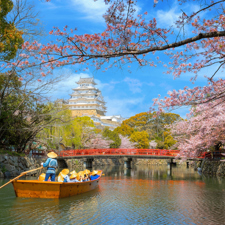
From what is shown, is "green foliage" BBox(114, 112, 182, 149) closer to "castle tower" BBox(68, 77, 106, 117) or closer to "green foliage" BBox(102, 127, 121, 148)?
"green foliage" BBox(102, 127, 121, 148)

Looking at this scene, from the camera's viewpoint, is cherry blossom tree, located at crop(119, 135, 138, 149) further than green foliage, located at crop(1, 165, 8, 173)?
Yes

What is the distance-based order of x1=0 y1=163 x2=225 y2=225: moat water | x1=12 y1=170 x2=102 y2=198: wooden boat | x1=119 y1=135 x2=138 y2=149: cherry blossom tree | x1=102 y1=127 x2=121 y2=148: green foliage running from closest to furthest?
x1=0 y1=163 x2=225 y2=225: moat water < x1=12 y1=170 x2=102 y2=198: wooden boat < x1=102 y1=127 x2=121 y2=148: green foliage < x1=119 y1=135 x2=138 y2=149: cherry blossom tree

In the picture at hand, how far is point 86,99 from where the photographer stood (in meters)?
59.3

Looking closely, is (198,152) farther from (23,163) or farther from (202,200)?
(23,163)

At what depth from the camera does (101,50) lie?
18.4 ft

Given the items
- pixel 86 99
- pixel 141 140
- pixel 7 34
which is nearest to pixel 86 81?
pixel 86 99

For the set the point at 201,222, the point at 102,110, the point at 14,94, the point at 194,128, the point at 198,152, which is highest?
the point at 102,110

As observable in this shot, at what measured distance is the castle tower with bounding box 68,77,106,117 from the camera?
2324 inches

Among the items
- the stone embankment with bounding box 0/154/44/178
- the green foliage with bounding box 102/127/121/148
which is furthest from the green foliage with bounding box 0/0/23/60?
the green foliage with bounding box 102/127/121/148

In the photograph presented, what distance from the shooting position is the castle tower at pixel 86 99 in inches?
2324

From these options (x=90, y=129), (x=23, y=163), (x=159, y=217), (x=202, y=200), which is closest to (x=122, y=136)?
(x=90, y=129)

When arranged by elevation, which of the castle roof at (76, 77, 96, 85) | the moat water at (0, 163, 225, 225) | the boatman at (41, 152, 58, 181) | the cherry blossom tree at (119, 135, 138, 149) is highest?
the castle roof at (76, 77, 96, 85)

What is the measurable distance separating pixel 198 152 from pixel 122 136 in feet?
66.6

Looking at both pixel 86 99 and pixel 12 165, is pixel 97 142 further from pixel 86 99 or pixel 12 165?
pixel 86 99
